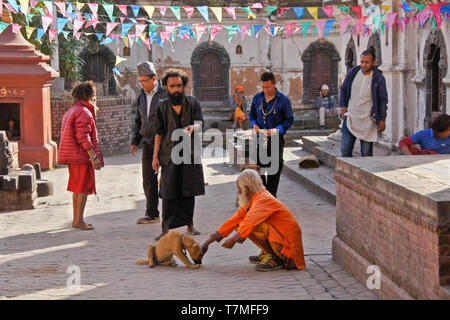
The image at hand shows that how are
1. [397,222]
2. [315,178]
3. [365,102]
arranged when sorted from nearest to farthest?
[397,222] < [365,102] < [315,178]

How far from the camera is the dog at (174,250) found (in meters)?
6.92

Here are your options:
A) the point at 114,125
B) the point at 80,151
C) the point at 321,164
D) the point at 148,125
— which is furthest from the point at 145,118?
the point at 114,125

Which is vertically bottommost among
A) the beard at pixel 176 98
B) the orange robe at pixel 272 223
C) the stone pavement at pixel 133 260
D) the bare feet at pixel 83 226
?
the stone pavement at pixel 133 260

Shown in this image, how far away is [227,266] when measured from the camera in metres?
7.18

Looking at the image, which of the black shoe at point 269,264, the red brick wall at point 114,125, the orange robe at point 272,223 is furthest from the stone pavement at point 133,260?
the red brick wall at point 114,125

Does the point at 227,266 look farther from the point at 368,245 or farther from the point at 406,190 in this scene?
the point at 406,190

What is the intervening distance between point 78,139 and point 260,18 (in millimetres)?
20264

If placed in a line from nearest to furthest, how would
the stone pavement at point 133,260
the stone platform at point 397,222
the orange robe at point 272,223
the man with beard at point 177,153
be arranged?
the stone platform at point 397,222 < the stone pavement at point 133,260 < the orange robe at point 272,223 < the man with beard at point 177,153

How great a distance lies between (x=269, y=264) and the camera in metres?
6.85

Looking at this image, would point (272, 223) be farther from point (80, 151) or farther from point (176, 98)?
point (80, 151)

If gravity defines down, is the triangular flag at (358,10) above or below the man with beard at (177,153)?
above

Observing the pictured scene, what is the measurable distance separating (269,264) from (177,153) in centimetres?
199

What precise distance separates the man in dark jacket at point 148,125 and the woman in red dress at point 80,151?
0.55m

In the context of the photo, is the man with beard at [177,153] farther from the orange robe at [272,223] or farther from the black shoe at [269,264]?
the black shoe at [269,264]
